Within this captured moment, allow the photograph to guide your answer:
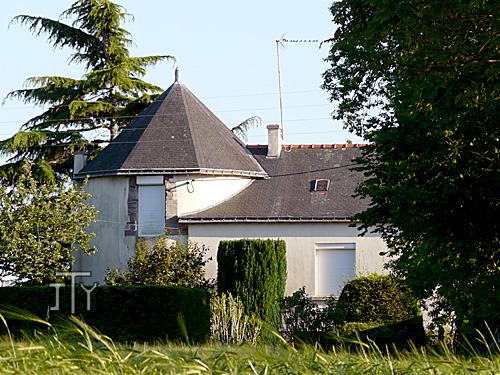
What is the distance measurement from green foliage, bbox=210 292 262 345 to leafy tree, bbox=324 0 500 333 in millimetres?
6267

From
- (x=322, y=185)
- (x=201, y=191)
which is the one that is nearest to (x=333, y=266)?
(x=322, y=185)

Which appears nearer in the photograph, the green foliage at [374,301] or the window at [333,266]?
the green foliage at [374,301]

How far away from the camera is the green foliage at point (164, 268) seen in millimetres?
21547

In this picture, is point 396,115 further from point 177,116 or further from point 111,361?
point 177,116

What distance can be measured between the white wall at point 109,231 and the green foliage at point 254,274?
13.1 feet

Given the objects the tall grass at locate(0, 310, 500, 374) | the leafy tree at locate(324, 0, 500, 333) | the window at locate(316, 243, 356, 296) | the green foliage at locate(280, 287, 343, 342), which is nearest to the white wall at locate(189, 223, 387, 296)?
the window at locate(316, 243, 356, 296)

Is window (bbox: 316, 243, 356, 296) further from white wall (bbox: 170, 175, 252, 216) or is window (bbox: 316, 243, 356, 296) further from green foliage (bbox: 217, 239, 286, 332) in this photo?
white wall (bbox: 170, 175, 252, 216)

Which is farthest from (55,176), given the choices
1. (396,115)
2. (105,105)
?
(396,115)

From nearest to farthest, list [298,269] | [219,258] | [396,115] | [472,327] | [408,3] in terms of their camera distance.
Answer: [408,3], [472,327], [396,115], [219,258], [298,269]

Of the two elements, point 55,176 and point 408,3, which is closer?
point 408,3

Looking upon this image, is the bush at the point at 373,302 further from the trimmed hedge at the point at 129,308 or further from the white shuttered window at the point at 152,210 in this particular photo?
the white shuttered window at the point at 152,210

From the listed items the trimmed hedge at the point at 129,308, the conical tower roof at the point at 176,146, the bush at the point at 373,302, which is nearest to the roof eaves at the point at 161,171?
the conical tower roof at the point at 176,146

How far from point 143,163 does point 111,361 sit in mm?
19210

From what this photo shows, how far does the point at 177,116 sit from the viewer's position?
87.1 feet
